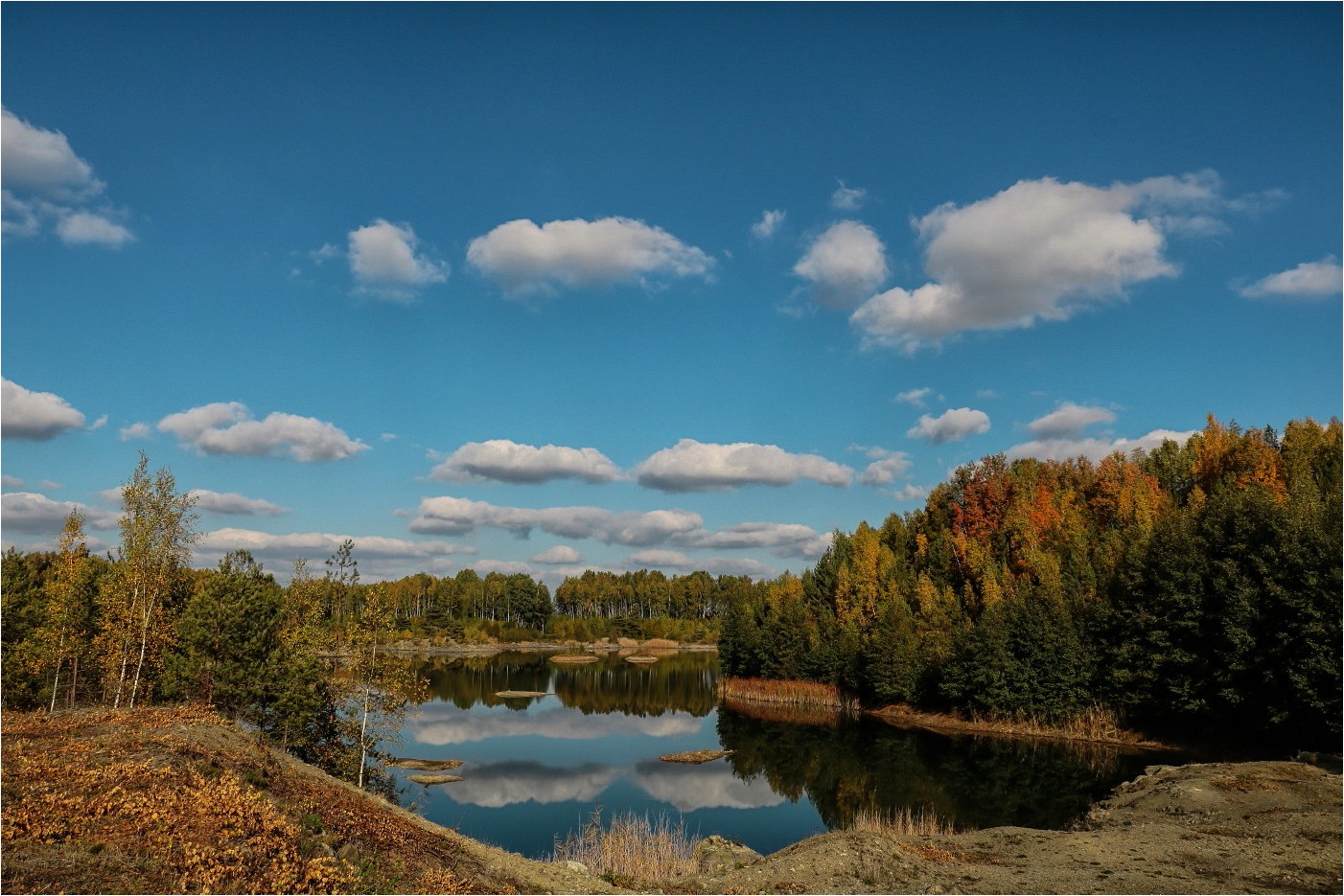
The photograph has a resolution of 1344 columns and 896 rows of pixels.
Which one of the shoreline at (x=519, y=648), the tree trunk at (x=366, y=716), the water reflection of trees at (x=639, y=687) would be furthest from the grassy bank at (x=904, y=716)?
the shoreline at (x=519, y=648)

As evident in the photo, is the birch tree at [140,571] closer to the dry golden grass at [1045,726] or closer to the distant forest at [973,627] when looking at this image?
the distant forest at [973,627]

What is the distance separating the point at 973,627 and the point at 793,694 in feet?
83.5

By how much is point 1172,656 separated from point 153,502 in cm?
6839

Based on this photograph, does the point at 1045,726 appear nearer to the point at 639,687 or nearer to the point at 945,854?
the point at 945,854

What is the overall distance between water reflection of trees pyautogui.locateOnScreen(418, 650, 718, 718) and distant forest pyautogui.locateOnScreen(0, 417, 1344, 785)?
12.4 m

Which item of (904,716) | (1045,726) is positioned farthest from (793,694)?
(1045,726)

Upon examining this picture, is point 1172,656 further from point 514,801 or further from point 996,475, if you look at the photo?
point 996,475

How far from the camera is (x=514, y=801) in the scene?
148ft

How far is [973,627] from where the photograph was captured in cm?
7431

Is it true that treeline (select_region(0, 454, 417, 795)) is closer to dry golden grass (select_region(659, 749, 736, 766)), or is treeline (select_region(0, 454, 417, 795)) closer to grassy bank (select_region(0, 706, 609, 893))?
grassy bank (select_region(0, 706, 609, 893))

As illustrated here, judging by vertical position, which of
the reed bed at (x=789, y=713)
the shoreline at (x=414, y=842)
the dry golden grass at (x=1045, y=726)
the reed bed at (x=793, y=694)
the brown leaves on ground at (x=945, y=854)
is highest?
the shoreline at (x=414, y=842)

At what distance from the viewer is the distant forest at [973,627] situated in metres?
37.3

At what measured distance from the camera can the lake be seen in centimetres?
4022

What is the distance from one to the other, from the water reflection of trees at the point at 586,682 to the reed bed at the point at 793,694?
14.7ft
